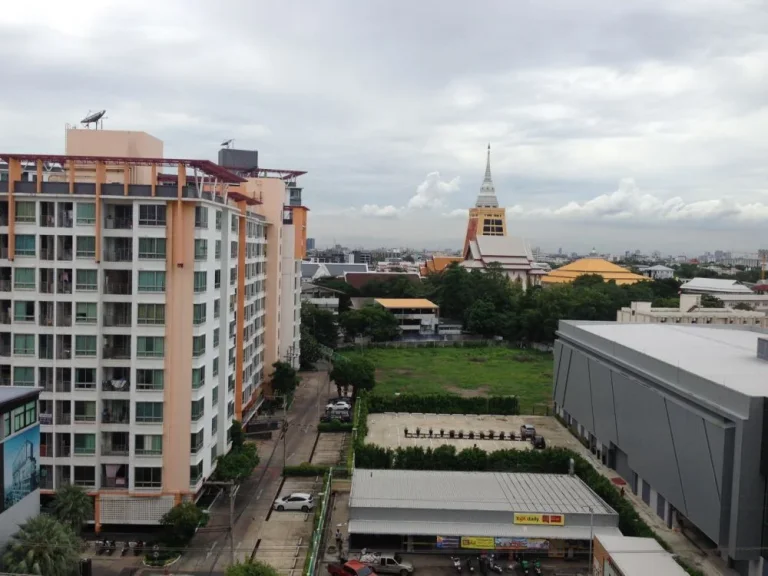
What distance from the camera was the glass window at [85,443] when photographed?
1727 cm

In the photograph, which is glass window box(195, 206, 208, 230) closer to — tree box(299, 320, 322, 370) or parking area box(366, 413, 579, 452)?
parking area box(366, 413, 579, 452)

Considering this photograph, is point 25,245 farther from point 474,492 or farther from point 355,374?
point 355,374

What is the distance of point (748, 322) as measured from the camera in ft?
131

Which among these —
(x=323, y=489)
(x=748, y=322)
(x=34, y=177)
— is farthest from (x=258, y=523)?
(x=748, y=322)

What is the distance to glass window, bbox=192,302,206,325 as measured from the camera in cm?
1744

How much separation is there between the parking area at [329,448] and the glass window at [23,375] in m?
10.1

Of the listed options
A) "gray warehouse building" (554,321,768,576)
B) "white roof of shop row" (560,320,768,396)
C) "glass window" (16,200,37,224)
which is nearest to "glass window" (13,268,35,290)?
"glass window" (16,200,37,224)

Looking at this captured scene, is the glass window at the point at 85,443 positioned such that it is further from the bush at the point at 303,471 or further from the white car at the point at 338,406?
the white car at the point at 338,406

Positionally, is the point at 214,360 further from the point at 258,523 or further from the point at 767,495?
the point at 767,495

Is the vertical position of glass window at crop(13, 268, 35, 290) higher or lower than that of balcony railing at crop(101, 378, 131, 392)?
higher

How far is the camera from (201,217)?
17641 millimetres

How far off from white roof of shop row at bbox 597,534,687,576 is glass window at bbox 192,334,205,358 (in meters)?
11.2

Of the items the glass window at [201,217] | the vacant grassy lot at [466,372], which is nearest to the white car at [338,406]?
the vacant grassy lot at [466,372]

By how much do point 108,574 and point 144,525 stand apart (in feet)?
7.85
